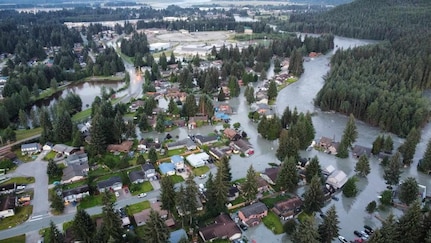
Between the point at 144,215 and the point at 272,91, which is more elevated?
the point at 272,91

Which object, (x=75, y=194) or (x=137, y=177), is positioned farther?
(x=137, y=177)

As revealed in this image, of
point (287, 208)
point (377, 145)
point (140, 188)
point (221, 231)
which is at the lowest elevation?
point (140, 188)

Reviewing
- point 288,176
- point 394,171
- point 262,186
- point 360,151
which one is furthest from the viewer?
point 360,151

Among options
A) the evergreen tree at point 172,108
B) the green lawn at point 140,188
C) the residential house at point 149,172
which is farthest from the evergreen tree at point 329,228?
the evergreen tree at point 172,108

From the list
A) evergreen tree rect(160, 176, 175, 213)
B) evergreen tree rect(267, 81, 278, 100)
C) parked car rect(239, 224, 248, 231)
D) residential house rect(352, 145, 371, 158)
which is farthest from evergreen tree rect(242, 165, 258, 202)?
evergreen tree rect(267, 81, 278, 100)

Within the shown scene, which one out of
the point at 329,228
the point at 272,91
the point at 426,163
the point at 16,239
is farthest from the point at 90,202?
the point at 272,91

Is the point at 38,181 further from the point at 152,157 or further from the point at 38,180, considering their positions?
the point at 152,157

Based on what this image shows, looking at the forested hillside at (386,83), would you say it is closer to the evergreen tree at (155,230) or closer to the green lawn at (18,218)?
the evergreen tree at (155,230)
